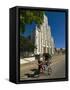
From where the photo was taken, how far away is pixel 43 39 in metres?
5.40

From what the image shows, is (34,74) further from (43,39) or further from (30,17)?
(30,17)

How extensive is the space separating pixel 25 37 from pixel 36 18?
302 mm

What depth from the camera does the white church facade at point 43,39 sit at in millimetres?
5348

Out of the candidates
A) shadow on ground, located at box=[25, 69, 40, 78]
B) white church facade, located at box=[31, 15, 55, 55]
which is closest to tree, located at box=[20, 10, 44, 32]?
white church facade, located at box=[31, 15, 55, 55]

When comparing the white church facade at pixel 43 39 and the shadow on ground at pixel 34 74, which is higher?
the white church facade at pixel 43 39

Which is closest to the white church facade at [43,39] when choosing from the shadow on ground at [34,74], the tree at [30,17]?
the tree at [30,17]

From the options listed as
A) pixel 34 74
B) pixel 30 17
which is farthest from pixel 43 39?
pixel 34 74

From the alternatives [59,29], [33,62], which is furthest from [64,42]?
[33,62]

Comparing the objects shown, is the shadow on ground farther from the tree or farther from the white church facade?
the tree

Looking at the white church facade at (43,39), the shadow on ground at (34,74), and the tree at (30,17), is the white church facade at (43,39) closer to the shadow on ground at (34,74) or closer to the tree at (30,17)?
the tree at (30,17)

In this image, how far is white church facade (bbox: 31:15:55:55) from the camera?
535 cm

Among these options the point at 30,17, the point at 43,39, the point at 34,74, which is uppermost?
the point at 30,17

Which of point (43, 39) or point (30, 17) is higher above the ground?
point (30, 17)

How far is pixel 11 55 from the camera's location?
546 centimetres
